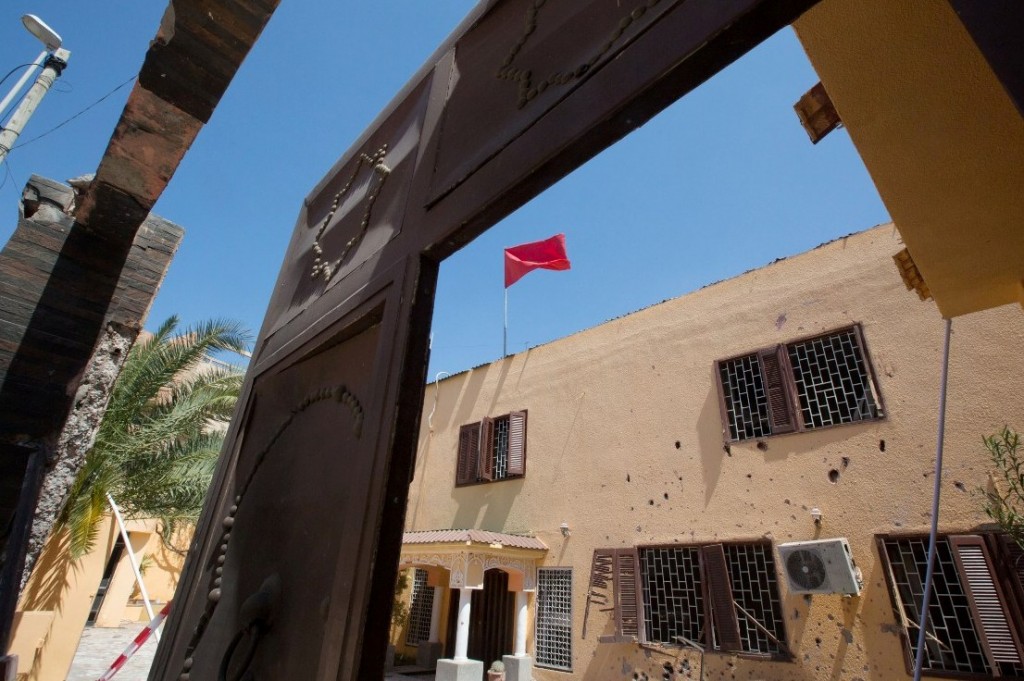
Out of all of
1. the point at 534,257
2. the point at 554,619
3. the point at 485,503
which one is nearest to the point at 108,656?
the point at 485,503

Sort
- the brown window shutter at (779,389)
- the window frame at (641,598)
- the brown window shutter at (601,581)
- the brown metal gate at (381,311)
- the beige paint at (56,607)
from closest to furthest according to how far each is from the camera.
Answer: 1. the brown metal gate at (381,311)
2. the beige paint at (56,607)
3. the window frame at (641,598)
4. the brown window shutter at (779,389)
5. the brown window shutter at (601,581)

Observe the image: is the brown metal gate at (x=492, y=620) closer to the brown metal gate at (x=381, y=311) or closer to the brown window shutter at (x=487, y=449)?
the brown window shutter at (x=487, y=449)

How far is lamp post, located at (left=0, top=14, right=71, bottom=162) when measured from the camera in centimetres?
652

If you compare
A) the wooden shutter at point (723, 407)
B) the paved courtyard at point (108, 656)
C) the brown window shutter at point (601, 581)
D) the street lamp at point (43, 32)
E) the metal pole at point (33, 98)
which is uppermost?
the street lamp at point (43, 32)

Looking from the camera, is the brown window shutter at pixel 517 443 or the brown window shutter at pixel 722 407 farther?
the brown window shutter at pixel 517 443

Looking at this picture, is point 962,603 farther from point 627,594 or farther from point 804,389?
point 627,594

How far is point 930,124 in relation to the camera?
2.29 metres

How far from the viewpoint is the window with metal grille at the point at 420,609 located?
1159 cm

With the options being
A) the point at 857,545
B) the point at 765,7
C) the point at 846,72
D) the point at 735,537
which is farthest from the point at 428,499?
the point at 765,7

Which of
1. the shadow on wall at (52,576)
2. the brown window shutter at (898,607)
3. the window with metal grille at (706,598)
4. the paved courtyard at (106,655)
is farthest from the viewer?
the paved courtyard at (106,655)

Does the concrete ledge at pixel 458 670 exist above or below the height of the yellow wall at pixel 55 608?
below

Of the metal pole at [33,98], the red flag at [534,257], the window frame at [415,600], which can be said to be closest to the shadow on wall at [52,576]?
the metal pole at [33,98]

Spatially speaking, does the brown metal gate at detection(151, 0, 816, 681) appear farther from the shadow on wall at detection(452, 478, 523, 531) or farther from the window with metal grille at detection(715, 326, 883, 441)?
the shadow on wall at detection(452, 478, 523, 531)

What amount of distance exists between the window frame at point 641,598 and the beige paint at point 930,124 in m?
5.38
